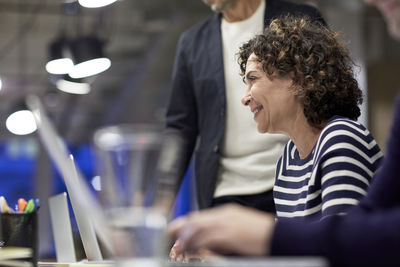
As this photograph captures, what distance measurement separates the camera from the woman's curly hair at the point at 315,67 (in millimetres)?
2006

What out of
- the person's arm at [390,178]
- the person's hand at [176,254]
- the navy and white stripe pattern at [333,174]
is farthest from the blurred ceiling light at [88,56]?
the person's arm at [390,178]

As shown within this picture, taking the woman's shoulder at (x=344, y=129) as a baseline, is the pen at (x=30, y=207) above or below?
below

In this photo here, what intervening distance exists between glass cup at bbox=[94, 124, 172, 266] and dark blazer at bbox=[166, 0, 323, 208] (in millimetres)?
1602

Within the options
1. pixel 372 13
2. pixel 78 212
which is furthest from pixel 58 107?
pixel 78 212

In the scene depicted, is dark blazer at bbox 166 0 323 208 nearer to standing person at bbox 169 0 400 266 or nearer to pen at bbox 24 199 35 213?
pen at bbox 24 199 35 213

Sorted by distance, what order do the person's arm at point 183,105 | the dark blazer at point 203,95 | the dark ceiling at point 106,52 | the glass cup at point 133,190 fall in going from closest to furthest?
1. the glass cup at point 133,190
2. the dark blazer at point 203,95
3. the person's arm at point 183,105
4. the dark ceiling at point 106,52

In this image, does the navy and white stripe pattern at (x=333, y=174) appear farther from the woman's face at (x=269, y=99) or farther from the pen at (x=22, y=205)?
the pen at (x=22, y=205)

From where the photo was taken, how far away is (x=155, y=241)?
3.22ft

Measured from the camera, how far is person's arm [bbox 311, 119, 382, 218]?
5.08ft

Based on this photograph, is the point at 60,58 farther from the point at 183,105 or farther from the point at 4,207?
the point at 4,207

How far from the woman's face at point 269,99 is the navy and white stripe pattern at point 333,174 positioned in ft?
0.44

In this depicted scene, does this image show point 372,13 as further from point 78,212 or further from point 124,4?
point 78,212

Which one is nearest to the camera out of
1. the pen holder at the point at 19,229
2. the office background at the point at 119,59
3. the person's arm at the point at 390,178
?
the person's arm at the point at 390,178

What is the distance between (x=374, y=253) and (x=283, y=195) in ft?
3.52
